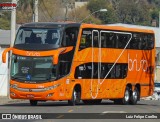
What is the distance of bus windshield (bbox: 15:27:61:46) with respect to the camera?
3462 centimetres

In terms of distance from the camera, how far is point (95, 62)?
3762 cm

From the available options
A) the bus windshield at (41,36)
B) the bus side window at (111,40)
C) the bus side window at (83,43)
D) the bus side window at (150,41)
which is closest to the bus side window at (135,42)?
the bus side window at (150,41)

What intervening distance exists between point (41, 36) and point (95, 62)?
4156 millimetres

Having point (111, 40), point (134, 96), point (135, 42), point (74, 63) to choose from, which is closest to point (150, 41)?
point (135, 42)

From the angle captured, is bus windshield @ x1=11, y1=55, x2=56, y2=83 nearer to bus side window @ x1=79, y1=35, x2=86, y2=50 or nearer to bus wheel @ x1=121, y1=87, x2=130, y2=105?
bus side window @ x1=79, y1=35, x2=86, y2=50

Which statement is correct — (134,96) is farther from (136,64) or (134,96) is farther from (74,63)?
(74,63)

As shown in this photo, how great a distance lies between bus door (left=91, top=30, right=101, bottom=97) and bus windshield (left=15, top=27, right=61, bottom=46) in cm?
315

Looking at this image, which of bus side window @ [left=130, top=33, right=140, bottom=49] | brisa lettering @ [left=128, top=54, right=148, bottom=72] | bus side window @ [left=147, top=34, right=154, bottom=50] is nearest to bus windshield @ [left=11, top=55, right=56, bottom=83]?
brisa lettering @ [left=128, top=54, right=148, bottom=72]

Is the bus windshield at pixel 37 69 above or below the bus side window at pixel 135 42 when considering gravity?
below

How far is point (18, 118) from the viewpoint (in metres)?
25.4

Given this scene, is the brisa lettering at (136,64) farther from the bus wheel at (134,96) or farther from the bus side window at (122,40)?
the bus wheel at (134,96)

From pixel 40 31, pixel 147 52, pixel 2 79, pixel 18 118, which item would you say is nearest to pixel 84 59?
pixel 40 31

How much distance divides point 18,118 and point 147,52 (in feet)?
61.3

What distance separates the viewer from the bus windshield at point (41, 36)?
3462cm
